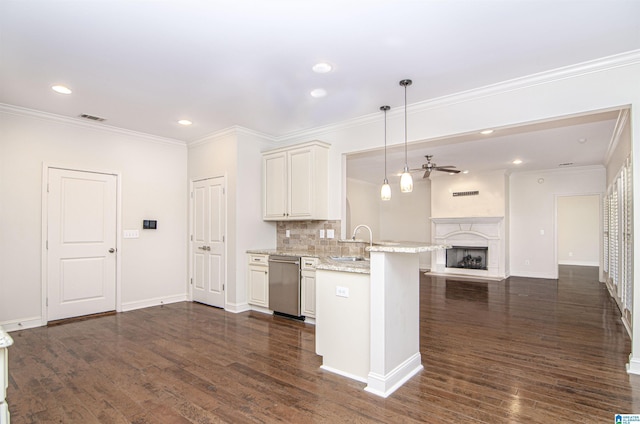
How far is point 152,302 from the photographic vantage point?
5469 mm

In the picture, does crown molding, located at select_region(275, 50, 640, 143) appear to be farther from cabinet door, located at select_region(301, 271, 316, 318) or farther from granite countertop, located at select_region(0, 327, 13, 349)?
granite countertop, located at select_region(0, 327, 13, 349)

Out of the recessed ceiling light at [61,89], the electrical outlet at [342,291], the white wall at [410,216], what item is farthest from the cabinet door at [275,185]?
the white wall at [410,216]

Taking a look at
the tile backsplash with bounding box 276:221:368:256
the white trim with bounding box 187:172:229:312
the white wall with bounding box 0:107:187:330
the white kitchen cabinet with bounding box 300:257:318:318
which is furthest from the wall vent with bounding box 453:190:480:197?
the white wall with bounding box 0:107:187:330

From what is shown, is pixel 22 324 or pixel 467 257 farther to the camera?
Result: pixel 467 257

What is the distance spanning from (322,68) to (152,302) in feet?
14.5

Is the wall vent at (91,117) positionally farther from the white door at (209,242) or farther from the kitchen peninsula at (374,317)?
the kitchen peninsula at (374,317)

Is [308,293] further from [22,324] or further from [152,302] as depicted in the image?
[22,324]

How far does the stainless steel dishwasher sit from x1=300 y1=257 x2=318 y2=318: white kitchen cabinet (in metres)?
0.07

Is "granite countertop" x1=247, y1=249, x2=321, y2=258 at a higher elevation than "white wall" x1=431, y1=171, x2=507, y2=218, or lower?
lower

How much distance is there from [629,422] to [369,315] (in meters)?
1.80

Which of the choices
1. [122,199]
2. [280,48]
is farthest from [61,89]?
[280,48]

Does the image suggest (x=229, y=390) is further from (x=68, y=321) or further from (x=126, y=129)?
(x=126, y=129)

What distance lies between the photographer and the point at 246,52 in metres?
2.95

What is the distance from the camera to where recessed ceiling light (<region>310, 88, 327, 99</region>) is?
3759mm
